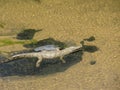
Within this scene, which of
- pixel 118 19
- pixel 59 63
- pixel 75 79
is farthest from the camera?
pixel 118 19

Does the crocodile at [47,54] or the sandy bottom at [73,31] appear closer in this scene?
the sandy bottom at [73,31]

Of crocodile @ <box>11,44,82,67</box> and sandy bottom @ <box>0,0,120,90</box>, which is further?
crocodile @ <box>11,44,82,67</box>

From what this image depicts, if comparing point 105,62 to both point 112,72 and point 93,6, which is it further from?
point 93,6

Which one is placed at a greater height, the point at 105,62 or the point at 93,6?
the point at 93,6

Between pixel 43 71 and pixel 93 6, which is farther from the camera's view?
pixel 93 6

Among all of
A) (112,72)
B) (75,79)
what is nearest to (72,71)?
(75,79)

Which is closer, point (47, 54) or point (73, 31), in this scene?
point (47, 54)

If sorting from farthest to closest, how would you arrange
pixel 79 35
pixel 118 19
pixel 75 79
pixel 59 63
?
pixel 118 19, pixel 79 35, pixel 59 63, pixel 75 79
